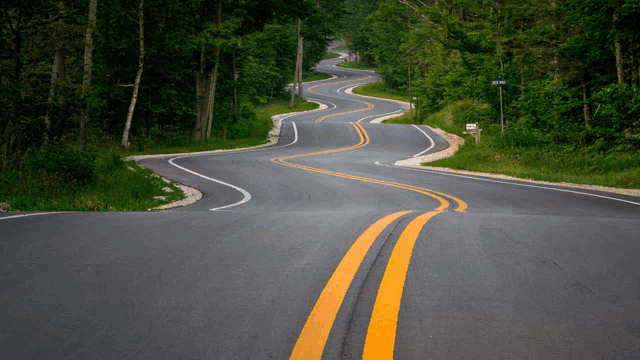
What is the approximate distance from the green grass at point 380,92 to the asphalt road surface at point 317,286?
68.9 metres

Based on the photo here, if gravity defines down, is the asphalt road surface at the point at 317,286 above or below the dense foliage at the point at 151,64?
below

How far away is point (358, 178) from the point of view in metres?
17.9

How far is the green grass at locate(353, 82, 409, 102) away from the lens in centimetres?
7626

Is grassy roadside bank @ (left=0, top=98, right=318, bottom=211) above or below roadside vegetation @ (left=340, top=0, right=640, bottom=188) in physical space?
below

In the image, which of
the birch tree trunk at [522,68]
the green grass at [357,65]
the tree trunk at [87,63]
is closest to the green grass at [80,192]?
the tree trunk at [87,63]

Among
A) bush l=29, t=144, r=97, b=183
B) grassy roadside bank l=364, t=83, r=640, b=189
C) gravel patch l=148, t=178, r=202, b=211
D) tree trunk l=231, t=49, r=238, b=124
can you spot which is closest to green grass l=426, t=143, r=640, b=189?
grassy roadside bank l=364, t=83, r=640, b=189

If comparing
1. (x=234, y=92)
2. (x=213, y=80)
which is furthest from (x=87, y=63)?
(x=234, y=92)

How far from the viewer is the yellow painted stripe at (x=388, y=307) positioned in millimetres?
2831

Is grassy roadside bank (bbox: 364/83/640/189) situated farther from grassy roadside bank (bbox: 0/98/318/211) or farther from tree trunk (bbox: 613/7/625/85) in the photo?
grassy roadside bank (bbox: 0/98/318/211)

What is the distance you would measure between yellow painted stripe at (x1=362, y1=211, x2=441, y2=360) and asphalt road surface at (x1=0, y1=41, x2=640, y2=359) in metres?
0.01

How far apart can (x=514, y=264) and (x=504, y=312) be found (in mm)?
1337

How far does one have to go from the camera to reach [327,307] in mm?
3475

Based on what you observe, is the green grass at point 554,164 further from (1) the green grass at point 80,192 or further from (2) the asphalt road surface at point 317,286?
(1) the green grass at point 80,192

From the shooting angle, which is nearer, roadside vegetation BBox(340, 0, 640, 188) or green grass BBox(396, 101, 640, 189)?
green grass BBox(396, 101, 640, 189)
